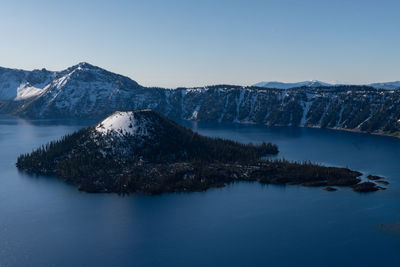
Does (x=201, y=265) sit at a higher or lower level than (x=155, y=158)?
lower

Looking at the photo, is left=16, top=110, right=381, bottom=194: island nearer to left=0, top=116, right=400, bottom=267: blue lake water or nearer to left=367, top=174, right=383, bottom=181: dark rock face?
left=367, top=174, right=383, bottom=181: dark rock face

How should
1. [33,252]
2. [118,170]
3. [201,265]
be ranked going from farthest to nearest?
[118,170], [33,252], [201,265]

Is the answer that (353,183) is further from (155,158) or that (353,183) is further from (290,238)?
(155,158)

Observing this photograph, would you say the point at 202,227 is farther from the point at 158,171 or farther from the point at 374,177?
the point at 374,177

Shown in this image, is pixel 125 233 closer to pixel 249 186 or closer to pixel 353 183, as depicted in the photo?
pixel 249 186

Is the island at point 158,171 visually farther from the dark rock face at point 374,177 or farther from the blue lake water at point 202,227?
the blue lake water at point 202,227

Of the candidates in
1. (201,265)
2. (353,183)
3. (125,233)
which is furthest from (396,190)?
(125,233)

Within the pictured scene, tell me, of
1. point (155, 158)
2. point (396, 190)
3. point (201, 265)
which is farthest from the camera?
point (155, 158)

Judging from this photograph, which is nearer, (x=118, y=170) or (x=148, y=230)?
(x=148, y=230)

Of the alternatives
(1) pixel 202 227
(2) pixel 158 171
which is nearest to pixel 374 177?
(1) pixel 202 227
